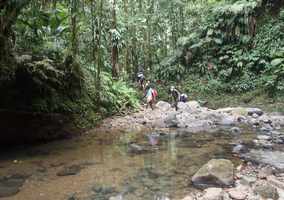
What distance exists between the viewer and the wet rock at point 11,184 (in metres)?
6.69

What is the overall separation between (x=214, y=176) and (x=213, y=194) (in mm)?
687

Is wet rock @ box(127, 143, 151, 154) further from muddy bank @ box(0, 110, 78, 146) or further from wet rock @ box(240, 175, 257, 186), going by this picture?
wet rock @ box(240, 175, 257, 186)

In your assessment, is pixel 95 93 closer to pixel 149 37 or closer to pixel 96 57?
pixel 96 57

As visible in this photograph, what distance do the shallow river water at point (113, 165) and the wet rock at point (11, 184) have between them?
0.25ft

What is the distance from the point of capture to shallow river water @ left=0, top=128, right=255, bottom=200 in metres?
6.70

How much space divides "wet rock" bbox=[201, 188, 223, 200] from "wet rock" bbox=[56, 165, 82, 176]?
2.71 meters

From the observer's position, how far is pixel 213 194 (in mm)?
6258

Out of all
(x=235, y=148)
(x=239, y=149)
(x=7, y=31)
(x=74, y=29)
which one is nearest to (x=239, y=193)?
(x=239, y=149)

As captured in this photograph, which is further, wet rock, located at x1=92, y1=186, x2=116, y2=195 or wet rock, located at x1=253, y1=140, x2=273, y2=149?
wet rock, located at x1=253, y1=140, x2=273, y2=149

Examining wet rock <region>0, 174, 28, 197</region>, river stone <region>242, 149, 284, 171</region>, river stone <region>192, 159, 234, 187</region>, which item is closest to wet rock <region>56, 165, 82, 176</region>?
wet rock <region>0, 174, 28, 197</region>

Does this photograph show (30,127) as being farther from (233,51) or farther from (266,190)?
(233,51)

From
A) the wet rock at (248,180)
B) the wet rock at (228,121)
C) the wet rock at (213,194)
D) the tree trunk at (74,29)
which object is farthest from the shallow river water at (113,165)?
the tree trunk at (74,29)

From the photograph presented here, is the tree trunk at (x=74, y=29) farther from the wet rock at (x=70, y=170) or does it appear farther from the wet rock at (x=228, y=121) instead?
the wet rock at (x=228, y=121)

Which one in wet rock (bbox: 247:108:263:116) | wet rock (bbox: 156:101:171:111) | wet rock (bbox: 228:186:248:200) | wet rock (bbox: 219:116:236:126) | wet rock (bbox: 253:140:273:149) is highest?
wet rock (bbox: 156:101:171:111)
